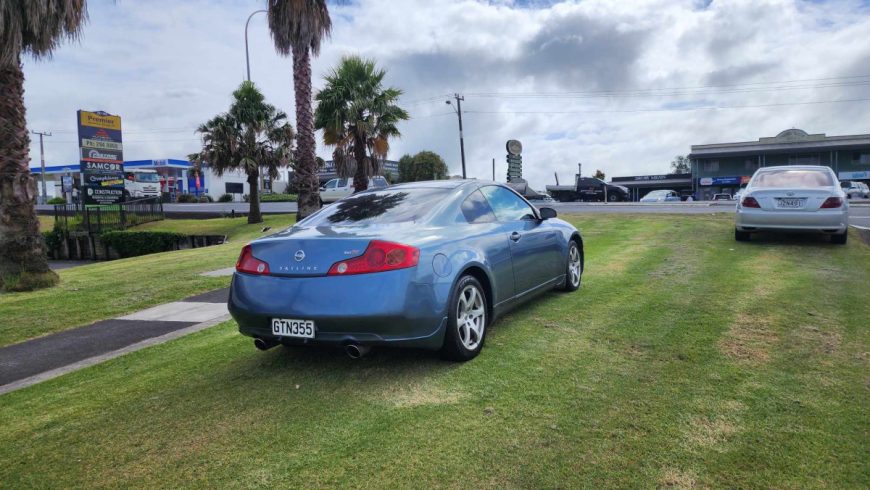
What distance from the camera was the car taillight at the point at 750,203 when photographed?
997 centimetres

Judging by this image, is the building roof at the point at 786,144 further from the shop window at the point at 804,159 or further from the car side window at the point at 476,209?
the car side window at the point at 476,209

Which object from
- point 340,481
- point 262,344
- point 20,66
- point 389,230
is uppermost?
point 20,66

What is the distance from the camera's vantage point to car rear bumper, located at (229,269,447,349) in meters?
3.87

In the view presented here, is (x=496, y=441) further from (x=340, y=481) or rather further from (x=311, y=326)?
(x=311, y=326)

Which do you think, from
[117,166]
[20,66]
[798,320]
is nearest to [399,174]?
[117,166]

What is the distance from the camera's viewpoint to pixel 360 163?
24250 mm

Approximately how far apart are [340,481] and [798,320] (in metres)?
4.37

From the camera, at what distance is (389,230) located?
4.30 m

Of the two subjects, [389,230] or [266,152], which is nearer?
[389,230]

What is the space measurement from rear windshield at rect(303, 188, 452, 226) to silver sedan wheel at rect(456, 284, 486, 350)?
0.73 meters

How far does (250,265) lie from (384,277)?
1.12 metres

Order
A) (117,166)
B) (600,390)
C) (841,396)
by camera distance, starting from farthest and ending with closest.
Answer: (117,166), (600,390), (841,396)

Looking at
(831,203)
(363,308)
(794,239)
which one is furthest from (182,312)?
(794,239)

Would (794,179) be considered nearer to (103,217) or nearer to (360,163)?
(360,163)
